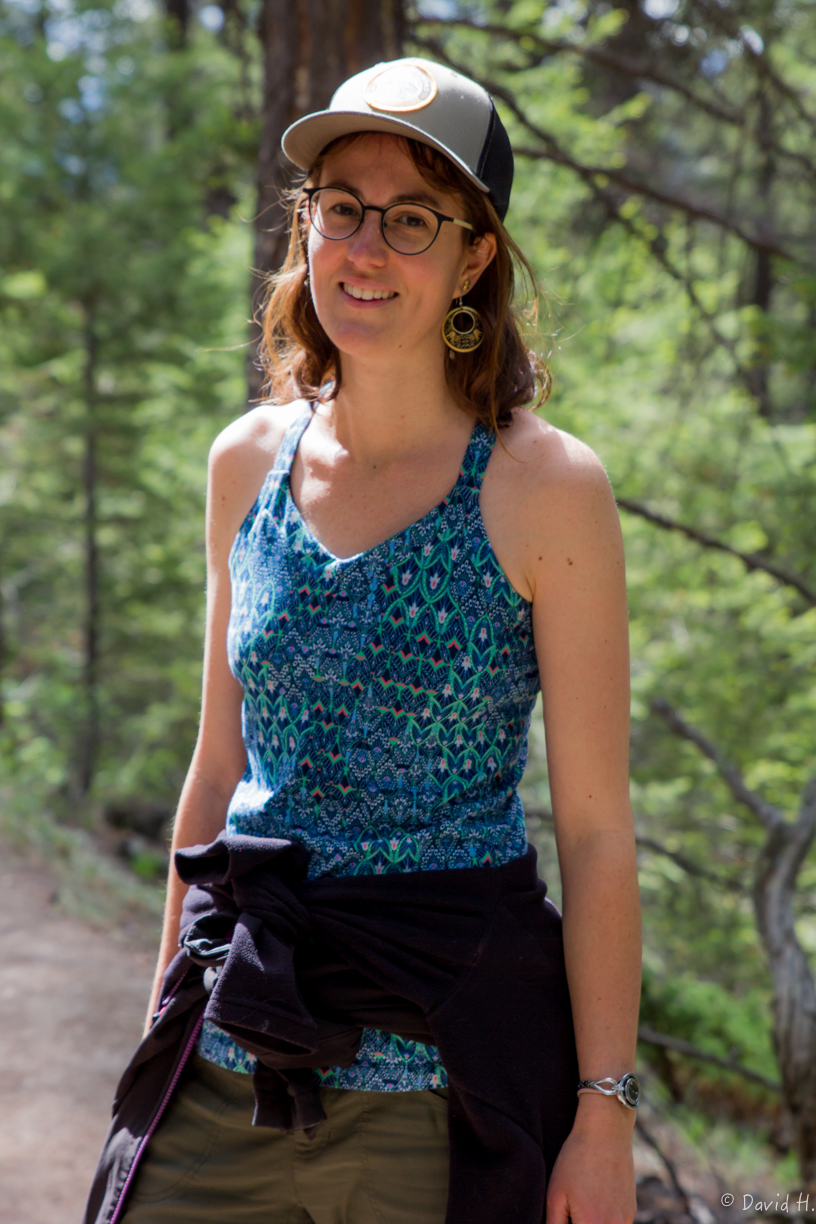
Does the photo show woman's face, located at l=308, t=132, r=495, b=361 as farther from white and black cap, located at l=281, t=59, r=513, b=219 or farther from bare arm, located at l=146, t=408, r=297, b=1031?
bare arm, located at l=146, t=408, r=297, b=1031

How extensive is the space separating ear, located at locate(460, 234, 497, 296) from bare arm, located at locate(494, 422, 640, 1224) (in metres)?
0.35

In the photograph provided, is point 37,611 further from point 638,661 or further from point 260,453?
point 260,453

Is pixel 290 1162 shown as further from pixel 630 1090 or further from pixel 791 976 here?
pixel 791 976

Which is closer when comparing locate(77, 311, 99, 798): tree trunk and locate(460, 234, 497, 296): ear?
locate(460, 234, 497, 296): ear

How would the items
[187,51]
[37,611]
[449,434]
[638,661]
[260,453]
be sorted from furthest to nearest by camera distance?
[37,611] < [187,51] < [638,661] < [260,453] < [449,434]

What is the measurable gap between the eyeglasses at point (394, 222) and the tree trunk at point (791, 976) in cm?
251

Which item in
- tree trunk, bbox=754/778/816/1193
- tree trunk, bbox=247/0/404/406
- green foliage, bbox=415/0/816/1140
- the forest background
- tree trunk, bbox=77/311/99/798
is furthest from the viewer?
tree trunk, bbox=77/311/99/798

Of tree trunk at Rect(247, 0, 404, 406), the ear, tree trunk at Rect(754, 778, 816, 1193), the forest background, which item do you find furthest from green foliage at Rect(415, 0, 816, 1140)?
the ear

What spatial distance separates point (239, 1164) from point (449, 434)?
1060 mm

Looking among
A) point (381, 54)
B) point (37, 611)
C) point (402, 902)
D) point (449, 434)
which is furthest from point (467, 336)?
point (37, 611)

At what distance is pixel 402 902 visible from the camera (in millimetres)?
1300

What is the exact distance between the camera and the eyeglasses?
1.46 m

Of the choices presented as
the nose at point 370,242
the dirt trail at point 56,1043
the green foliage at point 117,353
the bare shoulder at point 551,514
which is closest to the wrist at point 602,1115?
the bare shoulder at point 551,514

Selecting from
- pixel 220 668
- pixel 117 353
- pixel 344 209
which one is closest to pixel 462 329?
pixel 344 209
